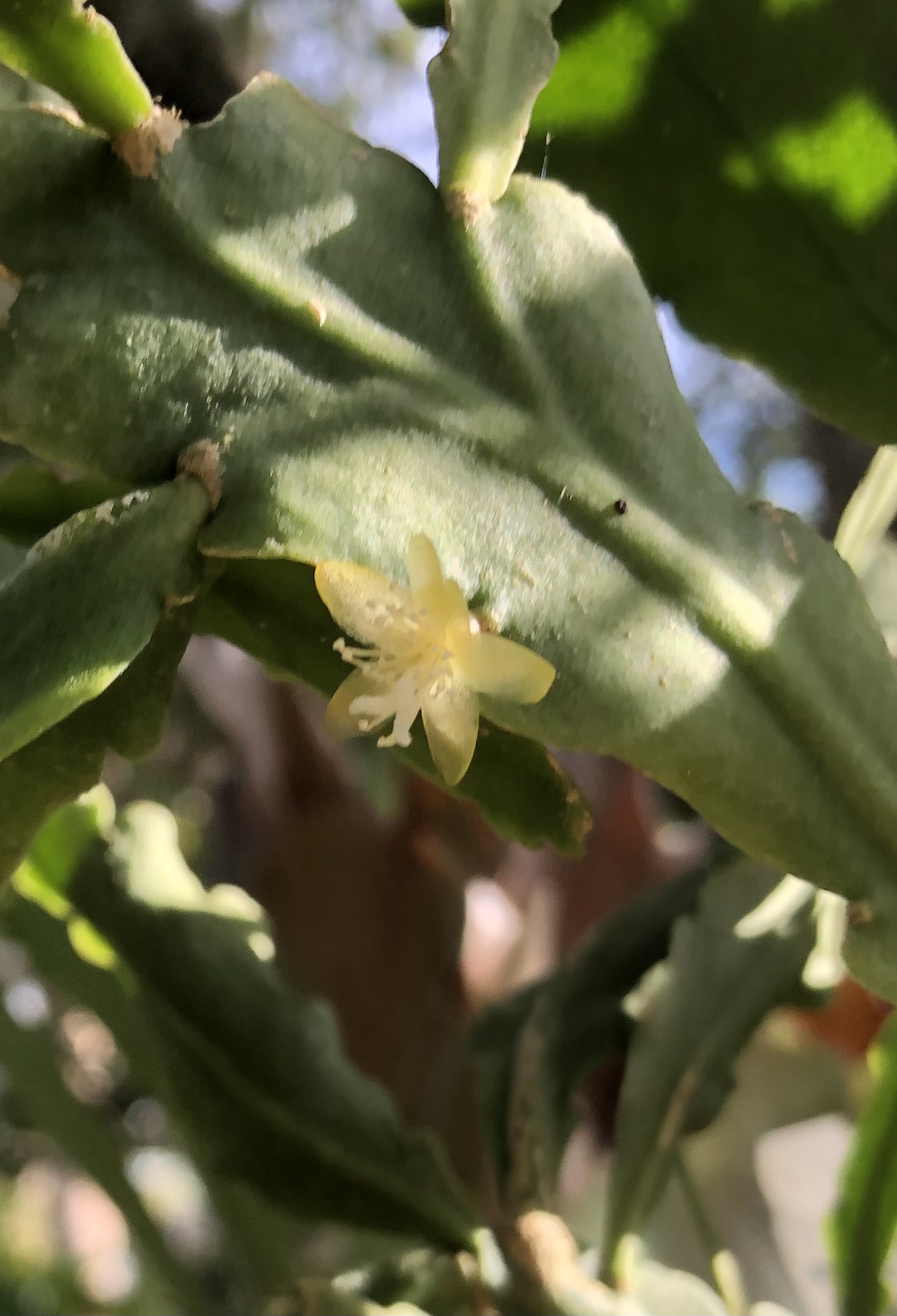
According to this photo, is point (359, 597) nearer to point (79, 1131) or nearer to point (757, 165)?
point (757, 165)

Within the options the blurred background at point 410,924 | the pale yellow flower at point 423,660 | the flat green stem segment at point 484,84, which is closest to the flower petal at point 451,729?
the pale yellow flower at point 423,660

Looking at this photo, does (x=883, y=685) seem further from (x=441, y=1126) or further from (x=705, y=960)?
(x=441, y=1126)

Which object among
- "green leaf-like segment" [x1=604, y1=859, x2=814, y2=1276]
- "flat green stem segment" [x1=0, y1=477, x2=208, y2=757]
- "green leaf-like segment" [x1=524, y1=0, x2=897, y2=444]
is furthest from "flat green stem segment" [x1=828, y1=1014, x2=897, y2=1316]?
"flat green stem segment" [x1=0, y1=477, x2=208, y2=757]

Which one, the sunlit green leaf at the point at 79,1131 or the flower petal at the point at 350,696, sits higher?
the flower petal at the point at 350,696

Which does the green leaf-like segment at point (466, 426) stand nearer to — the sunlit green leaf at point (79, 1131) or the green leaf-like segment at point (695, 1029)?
the green leaf-like segment at point (695, 1029)

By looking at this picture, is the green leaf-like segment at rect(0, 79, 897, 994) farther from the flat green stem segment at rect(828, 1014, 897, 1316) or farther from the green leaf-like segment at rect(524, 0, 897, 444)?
the flat green stem segment at rect(828, 1014, 897, 1316)

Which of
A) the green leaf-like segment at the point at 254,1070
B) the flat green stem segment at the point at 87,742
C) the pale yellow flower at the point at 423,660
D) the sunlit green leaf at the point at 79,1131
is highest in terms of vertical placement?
the pale yellow flower at the point at 423,660
